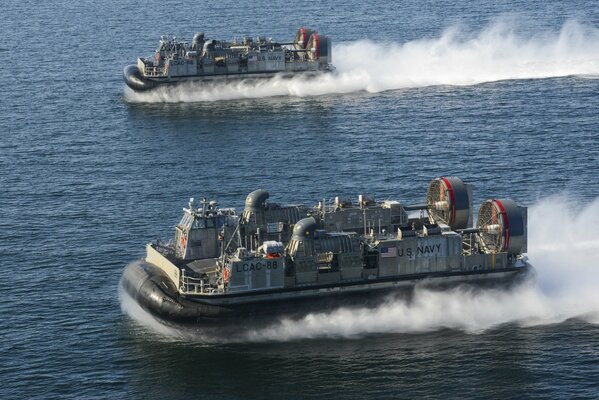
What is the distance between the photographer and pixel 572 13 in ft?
552

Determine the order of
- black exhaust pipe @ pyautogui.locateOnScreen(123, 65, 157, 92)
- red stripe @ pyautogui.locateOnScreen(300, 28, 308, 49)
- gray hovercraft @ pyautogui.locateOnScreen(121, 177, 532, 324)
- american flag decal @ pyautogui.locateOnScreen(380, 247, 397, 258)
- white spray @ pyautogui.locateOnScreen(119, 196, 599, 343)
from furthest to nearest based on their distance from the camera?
red stripe @ pyautogui.locateOnScreen(300, 28, 308, 49)
black exhaust pipe @ pyautogui.locateOnScreen(123, 65, 157, 92)
american flag decal @ pyautogui.locateOnScreen(380, 247, 397, 258)
white spray @ pyautogui.locateOnScreen(119, 196, 599, 343)
gray hovercraft @ pyautogui.locateOnScreen(121, 177, 532, 324)

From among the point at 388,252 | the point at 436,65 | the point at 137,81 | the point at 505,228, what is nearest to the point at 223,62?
the point at 137,81

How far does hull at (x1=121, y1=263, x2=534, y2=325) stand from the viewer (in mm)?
62656

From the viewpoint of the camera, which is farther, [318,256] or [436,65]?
[436,65]

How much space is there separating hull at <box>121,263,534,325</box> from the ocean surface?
75 cm

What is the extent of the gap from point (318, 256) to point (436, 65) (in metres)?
74.6

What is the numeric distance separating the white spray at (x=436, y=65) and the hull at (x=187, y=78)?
1.74 ft

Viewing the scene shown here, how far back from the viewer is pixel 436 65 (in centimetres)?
13525

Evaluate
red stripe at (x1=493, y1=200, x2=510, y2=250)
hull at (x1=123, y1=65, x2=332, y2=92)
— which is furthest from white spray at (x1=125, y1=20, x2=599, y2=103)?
red stripe at (x1=493, y1=200, x2=510, y2=250)

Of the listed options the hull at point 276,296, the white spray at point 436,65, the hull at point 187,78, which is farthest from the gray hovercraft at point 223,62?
the hull at point 276,296

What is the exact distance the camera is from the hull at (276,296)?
62656 millimetres

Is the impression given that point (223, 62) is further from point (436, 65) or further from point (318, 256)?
point (318, 256)

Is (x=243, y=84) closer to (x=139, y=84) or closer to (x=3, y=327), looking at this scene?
(x=139, y=84)

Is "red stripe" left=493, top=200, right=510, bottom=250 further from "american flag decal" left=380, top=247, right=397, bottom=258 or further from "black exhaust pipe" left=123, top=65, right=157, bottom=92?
"black exhaust pipe" left=123, top=65, right=157, bottom=92
